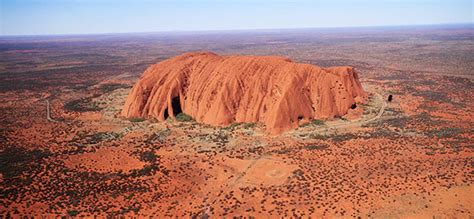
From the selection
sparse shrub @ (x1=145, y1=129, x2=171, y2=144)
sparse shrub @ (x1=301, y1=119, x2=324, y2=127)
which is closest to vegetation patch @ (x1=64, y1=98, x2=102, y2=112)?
sparse shrub @ (x1=145, y1=129, x2=171, y2=144)

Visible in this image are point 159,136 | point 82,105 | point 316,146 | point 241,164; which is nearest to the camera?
point 241,164

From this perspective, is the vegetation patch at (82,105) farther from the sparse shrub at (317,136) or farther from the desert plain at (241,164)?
the sparse shrub at (317,136)

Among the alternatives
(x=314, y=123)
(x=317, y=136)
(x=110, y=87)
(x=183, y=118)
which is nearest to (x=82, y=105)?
(x=110, y=87)

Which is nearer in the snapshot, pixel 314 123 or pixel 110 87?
pixel 314 123

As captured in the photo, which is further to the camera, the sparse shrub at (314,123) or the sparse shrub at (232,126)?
the sparse shrub at (314,123)

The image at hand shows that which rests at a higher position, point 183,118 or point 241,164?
point 183,118

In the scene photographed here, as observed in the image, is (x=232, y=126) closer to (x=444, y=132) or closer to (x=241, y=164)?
(x=241, y=164)

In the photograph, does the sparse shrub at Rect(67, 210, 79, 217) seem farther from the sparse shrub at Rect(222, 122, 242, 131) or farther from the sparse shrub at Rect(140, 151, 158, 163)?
the sparse shrub at Rect(222, 122, 242, 131)

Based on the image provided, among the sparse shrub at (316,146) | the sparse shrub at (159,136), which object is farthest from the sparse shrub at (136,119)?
the sparse shrub at (316,146)
